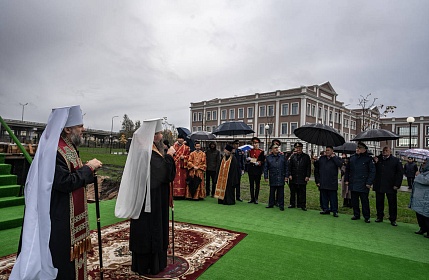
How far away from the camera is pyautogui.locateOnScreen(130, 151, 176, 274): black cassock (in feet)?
10.9

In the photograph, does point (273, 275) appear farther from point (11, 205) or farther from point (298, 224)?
point (11, 205)

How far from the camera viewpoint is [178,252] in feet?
13.8

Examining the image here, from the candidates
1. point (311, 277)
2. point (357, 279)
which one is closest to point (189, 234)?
point (311, 277)

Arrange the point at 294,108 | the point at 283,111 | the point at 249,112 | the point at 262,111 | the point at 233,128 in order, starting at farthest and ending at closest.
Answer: the point at 249,112
the point at 262,111
the point at 283,111
the point at 294,108
the point at 233,128

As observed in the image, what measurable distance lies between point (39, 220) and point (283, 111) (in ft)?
147

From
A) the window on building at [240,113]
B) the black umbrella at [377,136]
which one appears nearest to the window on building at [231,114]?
the window on building at [240,113]

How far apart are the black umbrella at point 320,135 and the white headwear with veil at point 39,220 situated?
20.1ft

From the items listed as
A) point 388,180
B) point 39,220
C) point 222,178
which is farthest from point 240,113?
point 39,220

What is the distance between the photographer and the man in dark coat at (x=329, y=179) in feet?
23.5

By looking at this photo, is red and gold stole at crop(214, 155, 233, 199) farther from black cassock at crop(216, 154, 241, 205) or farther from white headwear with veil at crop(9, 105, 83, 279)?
white headwear with veil at crop(9, 105, 83, 279)

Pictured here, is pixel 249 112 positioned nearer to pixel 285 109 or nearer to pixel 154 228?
pixel 285 109

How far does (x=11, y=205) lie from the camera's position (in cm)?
607

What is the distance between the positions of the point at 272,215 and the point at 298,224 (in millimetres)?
879

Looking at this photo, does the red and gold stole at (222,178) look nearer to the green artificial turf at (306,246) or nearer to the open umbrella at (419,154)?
the green artificial turf at (306,246)
